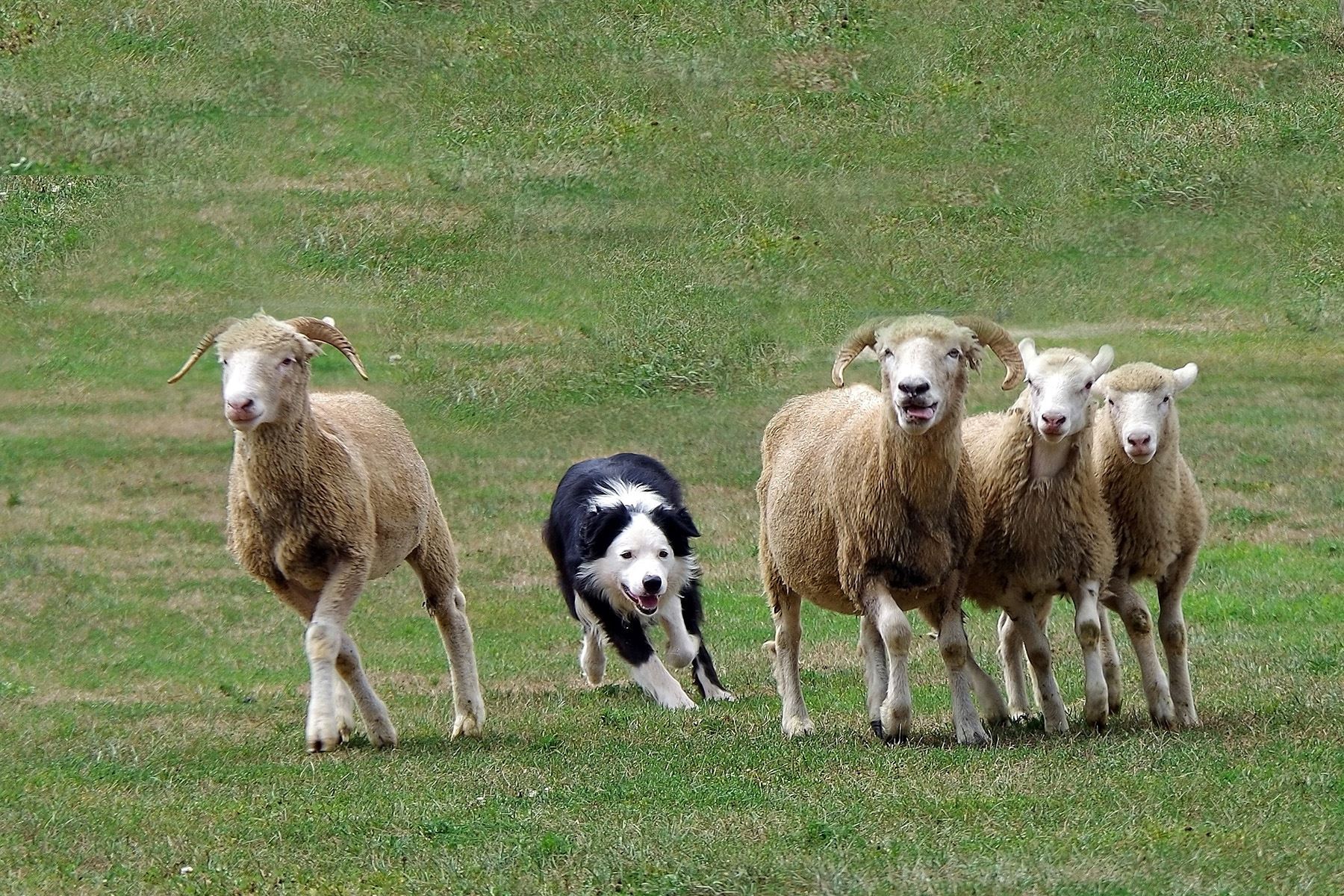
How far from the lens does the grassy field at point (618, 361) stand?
6.89 metres

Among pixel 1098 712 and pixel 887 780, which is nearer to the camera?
pixel 887 780

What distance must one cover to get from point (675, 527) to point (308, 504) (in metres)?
2.92

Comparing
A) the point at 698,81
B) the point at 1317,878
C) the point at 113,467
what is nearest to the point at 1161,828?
Result: the point at 1317,878

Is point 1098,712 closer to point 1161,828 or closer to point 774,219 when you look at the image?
point 1161,828

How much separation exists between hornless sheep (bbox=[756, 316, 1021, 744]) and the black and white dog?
1.57 m

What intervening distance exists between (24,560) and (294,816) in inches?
405

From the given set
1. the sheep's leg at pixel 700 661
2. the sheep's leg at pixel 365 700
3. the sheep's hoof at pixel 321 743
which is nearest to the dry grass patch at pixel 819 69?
the sheep's leg at pixel 700 661

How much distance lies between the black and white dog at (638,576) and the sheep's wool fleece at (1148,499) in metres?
2.81

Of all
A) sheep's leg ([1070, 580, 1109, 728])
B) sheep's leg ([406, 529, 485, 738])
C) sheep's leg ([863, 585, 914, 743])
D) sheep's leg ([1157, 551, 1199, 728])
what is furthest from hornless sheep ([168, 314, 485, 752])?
sheep's leg ([1157, 551, 1199, 728])

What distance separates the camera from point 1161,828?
6531 millimetres

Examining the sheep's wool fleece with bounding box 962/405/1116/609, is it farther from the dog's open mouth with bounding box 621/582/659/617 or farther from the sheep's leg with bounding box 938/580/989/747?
the dog's open mouth with bounding box 621/582/659/617

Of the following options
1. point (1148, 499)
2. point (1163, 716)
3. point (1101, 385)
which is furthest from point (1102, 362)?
point (1163, 716)

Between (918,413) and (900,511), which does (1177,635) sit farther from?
(918,413)

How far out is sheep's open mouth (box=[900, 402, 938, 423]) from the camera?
332 inches
